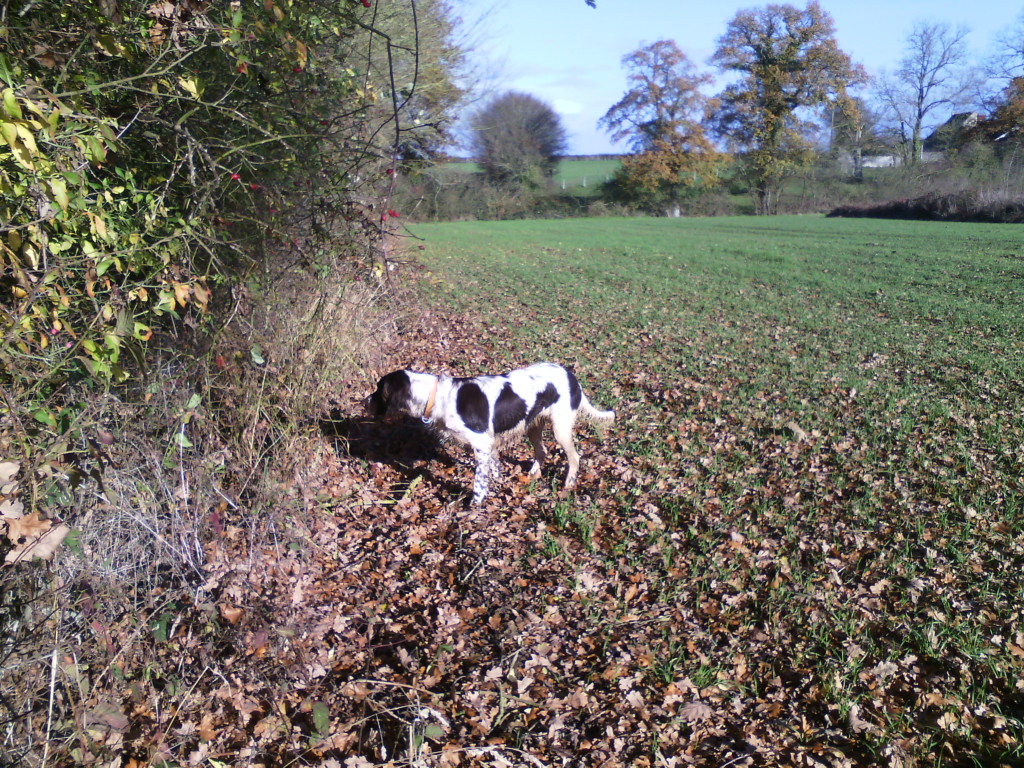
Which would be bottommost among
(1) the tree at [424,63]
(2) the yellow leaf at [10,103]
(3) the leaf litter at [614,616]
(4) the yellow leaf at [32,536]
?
(3) the leaf litter at [614,616]

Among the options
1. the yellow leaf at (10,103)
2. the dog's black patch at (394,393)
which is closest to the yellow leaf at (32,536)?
the yellow leaf at (10,103)

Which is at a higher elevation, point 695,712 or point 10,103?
point 10,103

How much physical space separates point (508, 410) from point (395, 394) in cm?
89

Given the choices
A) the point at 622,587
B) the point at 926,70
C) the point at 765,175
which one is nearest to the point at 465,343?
the point at 622,587

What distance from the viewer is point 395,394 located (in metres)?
5.25

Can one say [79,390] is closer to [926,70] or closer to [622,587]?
A: [622,587]

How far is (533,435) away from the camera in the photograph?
6.02 m

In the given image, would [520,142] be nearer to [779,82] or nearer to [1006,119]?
[779,82]

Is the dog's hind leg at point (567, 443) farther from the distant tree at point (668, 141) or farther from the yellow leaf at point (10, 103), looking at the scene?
the distant tree at point (668, 141)

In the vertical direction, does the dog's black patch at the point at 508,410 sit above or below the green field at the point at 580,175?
below

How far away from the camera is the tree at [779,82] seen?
55.4 metres

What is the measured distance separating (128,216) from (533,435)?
11.4 feet

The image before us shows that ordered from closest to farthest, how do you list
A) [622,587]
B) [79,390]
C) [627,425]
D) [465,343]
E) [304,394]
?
[79,390] → [622,587] → [304,394] → [627,425] → [465,343]

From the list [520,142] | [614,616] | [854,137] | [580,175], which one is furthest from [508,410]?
[580,175]
